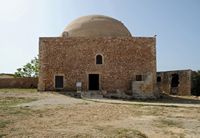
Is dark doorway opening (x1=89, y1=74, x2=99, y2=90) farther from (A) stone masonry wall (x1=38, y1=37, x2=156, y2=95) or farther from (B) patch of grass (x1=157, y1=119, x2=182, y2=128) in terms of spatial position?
(B) patch of grass (x1=157, y1=119, x2=182, y2=128)

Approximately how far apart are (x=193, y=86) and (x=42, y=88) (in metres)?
14.8

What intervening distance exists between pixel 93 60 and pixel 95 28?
312 centimetres

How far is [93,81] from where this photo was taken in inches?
902

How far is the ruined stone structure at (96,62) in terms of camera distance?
2239 centimetres

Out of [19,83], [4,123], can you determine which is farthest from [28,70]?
[4,123]

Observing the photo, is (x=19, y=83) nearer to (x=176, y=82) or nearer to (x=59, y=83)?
(x=59, y=83)

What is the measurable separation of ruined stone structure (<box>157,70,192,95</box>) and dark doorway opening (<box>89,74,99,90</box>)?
Result: 979 centimetres

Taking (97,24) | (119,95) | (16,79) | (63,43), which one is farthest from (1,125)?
(16,79)

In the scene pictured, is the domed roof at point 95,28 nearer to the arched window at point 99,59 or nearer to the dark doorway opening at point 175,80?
the arched window at point 99,59

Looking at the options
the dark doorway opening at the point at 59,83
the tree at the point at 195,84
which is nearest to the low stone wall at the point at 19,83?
the dark doorway opening at the point at 59,83

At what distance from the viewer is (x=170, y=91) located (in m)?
29.8

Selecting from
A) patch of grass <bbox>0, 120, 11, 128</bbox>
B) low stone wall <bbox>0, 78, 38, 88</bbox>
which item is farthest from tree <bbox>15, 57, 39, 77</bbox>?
patch of grass <bbox>0, 120, 11, 128</bbox>

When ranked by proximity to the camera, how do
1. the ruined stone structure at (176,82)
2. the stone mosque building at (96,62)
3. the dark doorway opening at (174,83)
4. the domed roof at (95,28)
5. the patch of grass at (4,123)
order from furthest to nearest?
the dark doorway opening at (174,83) → the ruined stone structure at (176,82) → the domed roof at (95,28) → the stone mosque building at (96,62) → the patch of grass at (4,123)

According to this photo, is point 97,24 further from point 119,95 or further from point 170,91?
point 170,91
